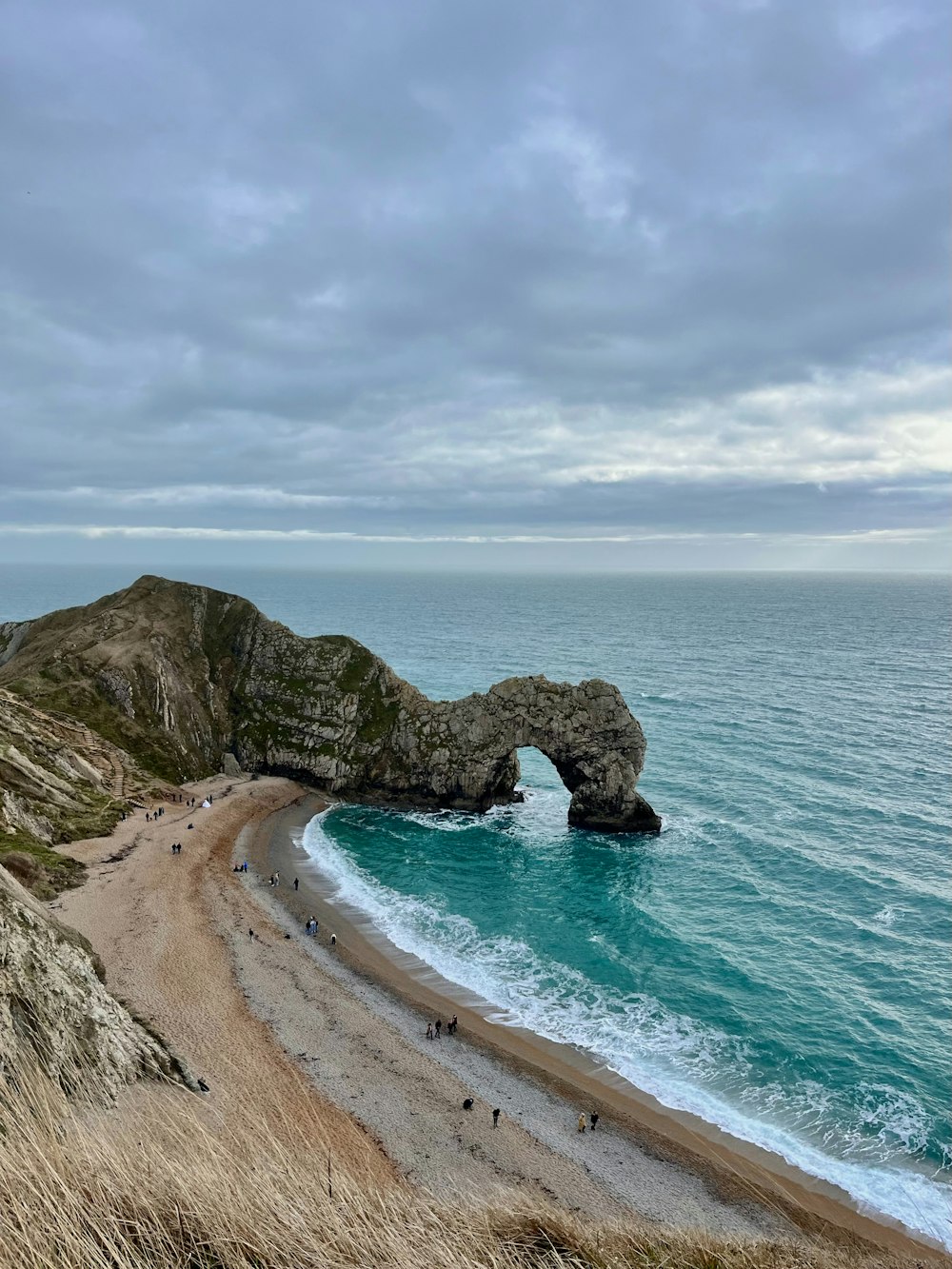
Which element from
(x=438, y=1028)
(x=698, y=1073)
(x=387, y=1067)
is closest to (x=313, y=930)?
(x=438, y=1028)

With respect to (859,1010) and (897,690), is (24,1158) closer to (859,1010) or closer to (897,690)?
(859,1010)

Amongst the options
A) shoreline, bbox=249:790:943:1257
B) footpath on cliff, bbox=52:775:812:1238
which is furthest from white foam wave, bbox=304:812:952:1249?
footpath on cliff, bbox=52:775:812:1238

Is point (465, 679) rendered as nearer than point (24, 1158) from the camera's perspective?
No

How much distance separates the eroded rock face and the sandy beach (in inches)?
169

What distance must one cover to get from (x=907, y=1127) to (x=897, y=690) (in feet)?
372

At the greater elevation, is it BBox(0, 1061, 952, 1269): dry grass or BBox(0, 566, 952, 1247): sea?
BBox(0, 1061, 952, 1269): dry grass

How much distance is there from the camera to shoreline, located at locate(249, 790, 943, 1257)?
28.1 meters

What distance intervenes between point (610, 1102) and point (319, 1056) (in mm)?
14989

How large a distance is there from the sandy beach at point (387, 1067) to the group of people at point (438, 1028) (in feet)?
1.37

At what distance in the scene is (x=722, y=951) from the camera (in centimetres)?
4653

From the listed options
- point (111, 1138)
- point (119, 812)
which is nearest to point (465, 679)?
point (119, 812)

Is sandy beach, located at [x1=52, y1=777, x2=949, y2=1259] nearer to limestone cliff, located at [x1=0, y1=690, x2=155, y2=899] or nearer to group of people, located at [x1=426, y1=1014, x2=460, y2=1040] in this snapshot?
group of people, located at [x1=426, y1=1014, x2=460, y2=1040]

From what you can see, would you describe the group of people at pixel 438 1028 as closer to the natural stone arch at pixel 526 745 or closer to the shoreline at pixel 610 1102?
the shoreline at pixel 610 1102

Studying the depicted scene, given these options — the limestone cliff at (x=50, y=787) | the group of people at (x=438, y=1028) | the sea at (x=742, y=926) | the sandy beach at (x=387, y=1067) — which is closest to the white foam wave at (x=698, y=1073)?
the sea at (x=742, y=926)
